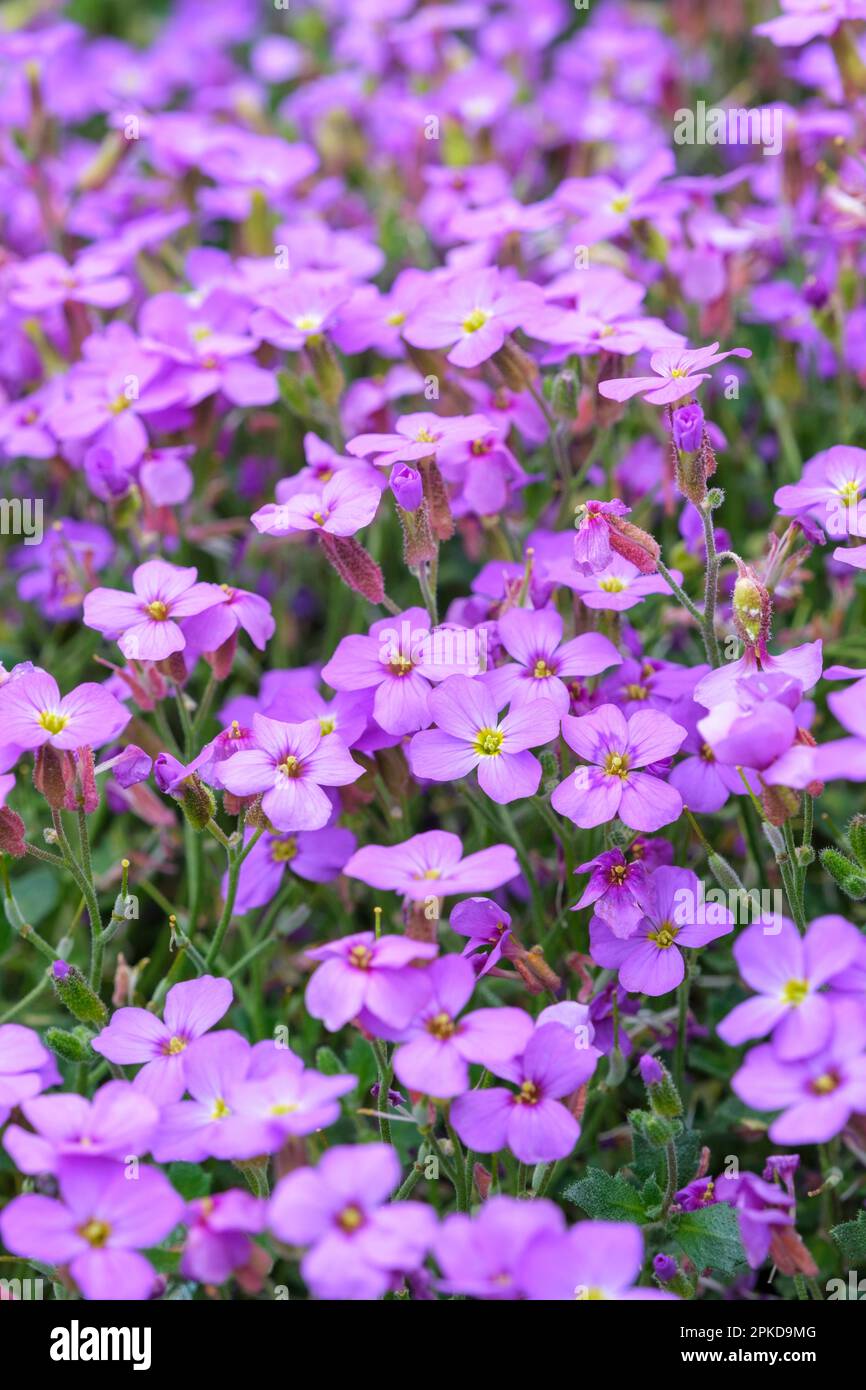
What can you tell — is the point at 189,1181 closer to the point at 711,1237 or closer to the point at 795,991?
the point at 711,1237

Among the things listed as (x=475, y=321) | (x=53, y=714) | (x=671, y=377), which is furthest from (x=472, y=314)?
(x=53, y=714)

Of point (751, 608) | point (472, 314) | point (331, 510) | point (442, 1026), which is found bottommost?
point (442, 1026)

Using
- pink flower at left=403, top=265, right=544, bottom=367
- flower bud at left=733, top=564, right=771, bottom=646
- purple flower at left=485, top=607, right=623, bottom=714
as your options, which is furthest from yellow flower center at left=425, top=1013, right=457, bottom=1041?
pink flower at left=403, top=265, right=544, bottom=367

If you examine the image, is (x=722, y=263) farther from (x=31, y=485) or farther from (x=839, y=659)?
(x=31, y=485)

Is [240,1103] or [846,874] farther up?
[846,874]

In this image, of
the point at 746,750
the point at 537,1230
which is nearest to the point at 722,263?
the point at 746,750

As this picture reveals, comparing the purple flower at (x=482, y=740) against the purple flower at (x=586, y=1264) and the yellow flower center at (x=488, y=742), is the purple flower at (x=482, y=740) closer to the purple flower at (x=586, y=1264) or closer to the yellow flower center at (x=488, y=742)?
the yellow flower center at (x=488, y=742)
